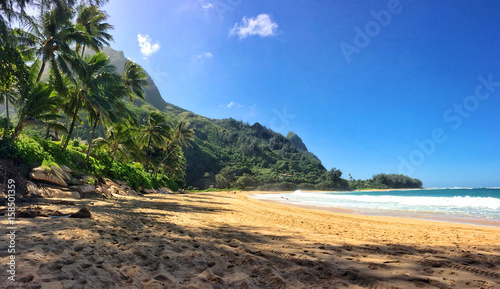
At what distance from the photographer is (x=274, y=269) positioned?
2553mm

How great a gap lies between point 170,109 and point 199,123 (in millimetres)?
40922

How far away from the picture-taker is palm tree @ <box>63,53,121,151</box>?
1323 cm

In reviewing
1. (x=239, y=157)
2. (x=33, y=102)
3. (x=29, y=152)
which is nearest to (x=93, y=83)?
(x=33, y=102)

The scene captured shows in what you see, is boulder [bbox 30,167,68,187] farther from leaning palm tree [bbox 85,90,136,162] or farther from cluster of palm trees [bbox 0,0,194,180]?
leaning palm tree [bbox 85,90,136,162]

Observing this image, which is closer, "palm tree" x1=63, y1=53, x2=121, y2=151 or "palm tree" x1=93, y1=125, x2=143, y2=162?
"palm tree" x1=63, y1=53, x2=121, y2=151

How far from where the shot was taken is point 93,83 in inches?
530

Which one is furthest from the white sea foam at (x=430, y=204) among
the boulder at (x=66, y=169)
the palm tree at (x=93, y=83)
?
the palm tree at (x=93, y=83)

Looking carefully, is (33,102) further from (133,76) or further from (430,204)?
(430,204)

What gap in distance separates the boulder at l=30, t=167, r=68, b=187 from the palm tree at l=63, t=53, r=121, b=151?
179 inches

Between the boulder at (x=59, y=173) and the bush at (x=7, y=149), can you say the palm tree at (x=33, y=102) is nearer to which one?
the bush at (x=7, y=149)

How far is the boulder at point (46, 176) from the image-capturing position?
8.34 meters

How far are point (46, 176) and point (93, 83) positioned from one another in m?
7.19

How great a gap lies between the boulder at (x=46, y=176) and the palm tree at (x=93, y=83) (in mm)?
4552

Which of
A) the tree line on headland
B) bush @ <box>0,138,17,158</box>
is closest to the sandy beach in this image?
bush @ <box>0,138,17,158</box>
